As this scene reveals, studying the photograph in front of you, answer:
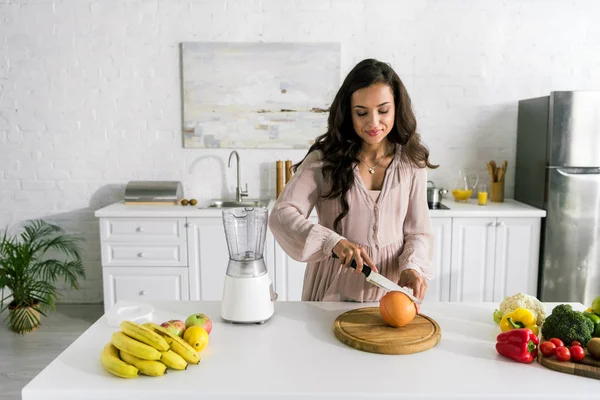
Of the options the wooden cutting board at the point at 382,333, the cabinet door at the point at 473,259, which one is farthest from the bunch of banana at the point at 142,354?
the cabinet door at the point at 473,259

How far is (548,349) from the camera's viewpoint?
1.38 meters

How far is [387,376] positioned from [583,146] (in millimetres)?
2797

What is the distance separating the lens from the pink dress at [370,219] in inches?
75.7

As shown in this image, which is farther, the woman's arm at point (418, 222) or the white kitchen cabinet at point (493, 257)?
the white kitchen cabinet at point (493, 257)

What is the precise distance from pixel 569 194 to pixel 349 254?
96.4 inches

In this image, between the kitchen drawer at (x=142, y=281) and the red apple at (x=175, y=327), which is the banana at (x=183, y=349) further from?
the kitchen drawer at (x=142, y=281)

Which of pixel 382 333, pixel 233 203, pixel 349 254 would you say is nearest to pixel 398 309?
pixel 382 333

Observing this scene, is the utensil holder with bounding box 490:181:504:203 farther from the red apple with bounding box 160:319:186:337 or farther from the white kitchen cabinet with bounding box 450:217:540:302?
the red apple with bounding box 160:319:186:337

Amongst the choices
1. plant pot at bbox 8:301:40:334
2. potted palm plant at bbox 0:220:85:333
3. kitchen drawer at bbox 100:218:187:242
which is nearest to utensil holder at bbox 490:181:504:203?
kitchen drawer at bbox 100:218:187:242

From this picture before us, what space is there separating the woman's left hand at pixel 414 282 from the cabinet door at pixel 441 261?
5.95 feet

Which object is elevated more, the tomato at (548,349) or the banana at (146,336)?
the banana at (146,336)

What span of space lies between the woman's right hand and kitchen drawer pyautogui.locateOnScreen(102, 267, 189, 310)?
217cm

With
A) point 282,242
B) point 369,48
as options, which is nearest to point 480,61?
point 369,48

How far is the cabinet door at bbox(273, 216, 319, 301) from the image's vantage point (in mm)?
3645
